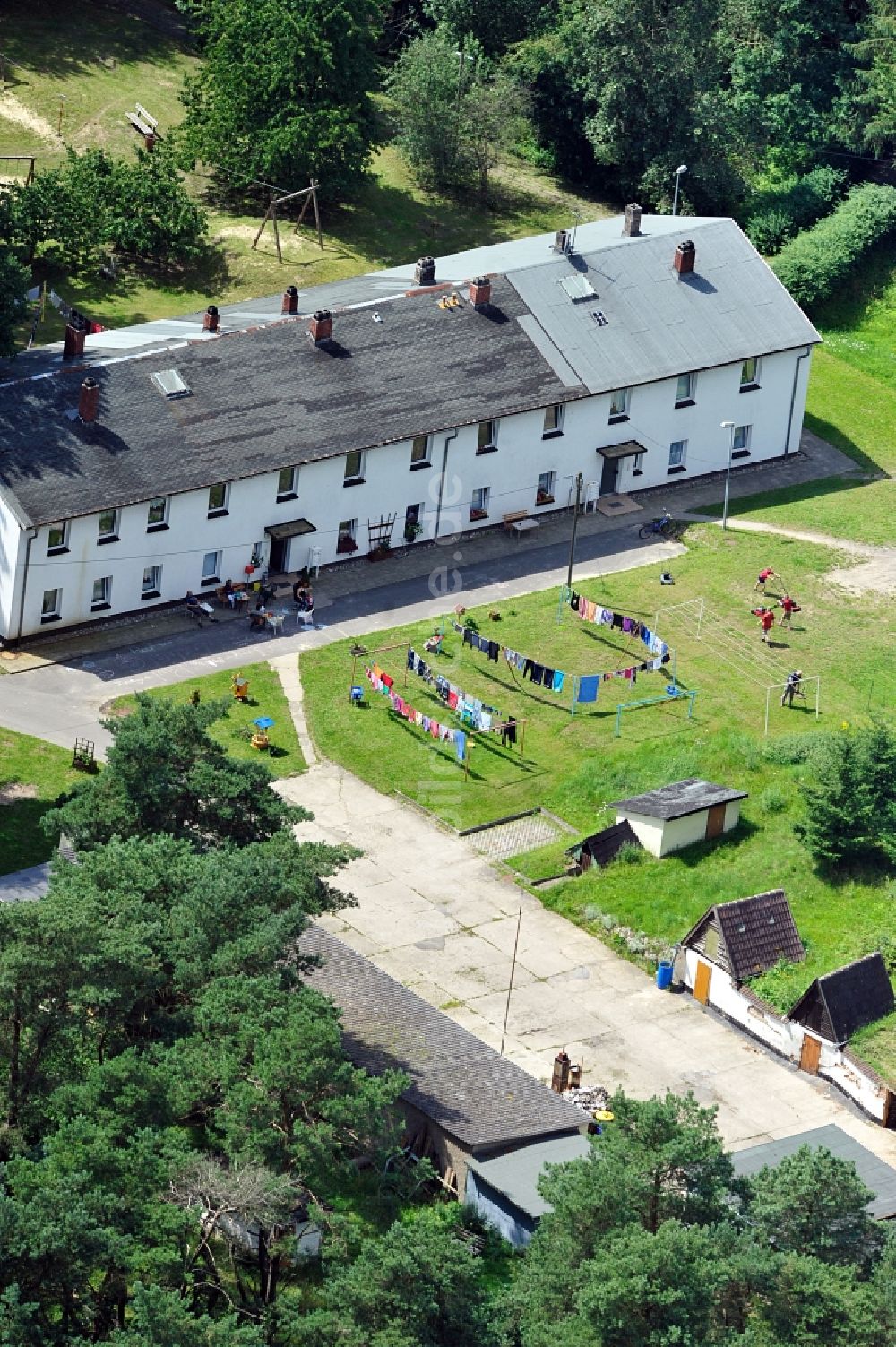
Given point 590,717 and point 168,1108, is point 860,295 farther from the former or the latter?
point 168,1108

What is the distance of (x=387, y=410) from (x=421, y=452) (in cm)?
207

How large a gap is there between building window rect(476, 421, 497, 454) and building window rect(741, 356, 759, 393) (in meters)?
11.7

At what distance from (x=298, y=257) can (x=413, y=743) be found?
35.0 m

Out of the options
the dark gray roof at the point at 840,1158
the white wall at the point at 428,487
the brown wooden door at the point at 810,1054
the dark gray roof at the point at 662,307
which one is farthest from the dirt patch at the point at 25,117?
the dark gray roof at the point at 840,1158

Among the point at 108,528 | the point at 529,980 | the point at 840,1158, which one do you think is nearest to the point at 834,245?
the point at 108,528

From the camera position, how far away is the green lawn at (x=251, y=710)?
84312 mm

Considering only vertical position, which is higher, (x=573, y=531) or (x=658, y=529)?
(x=573, y=531)

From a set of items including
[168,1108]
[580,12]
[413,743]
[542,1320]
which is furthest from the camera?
[580,12]

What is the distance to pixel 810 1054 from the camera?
7306 centimetres

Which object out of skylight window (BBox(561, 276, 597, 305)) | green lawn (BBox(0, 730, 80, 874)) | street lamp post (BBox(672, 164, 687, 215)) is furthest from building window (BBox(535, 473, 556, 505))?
green lawn (BBox(0, 730, 80, 874))

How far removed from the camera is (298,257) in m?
114

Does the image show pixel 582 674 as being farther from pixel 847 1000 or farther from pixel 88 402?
pixel 88 402

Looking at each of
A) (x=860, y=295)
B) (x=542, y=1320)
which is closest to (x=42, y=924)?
(x=542, y=1320)

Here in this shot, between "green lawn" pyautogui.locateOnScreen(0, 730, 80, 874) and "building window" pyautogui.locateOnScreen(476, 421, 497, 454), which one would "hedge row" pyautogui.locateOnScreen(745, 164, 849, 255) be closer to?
"building window" pyautogui.locateOnScreen(476, 421, 497, 454)
